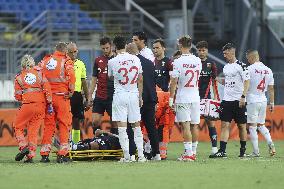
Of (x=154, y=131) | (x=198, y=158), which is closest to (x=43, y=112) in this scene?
(x=154, y=131)

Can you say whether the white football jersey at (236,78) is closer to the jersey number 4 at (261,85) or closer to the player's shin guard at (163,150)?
the jersey number 4 at (261,85)

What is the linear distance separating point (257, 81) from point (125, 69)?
11.7 feet

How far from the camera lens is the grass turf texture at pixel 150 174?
43.5 ft

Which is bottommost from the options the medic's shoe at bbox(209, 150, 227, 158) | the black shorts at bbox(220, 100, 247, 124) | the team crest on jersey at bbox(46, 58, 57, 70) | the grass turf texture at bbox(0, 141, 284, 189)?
the grass turf texture at bbox(0, 141, 284, 189)

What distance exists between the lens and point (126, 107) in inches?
707

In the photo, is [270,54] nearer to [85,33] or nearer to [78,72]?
[85,33]

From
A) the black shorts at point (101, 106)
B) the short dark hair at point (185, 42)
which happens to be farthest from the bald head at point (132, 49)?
the black shorts at point (101, 106)

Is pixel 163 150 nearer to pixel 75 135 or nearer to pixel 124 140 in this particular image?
pixel 124 140

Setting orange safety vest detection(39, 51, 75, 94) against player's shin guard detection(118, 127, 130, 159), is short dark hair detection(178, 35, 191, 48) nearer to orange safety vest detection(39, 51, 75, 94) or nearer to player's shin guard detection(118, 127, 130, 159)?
player's shin guard detection(118, 127, 130, 159)

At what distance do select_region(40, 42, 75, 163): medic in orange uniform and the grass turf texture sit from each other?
496 mm

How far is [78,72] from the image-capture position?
827 inches

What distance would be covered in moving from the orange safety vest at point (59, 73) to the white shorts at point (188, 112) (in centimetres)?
206

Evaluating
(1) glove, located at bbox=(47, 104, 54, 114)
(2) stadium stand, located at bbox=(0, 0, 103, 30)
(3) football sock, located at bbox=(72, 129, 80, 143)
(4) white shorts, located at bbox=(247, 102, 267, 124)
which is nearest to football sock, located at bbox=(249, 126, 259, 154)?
(4) white shorts, located at bbox=(247, 102, 267, 124)

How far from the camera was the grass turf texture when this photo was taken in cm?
1327
